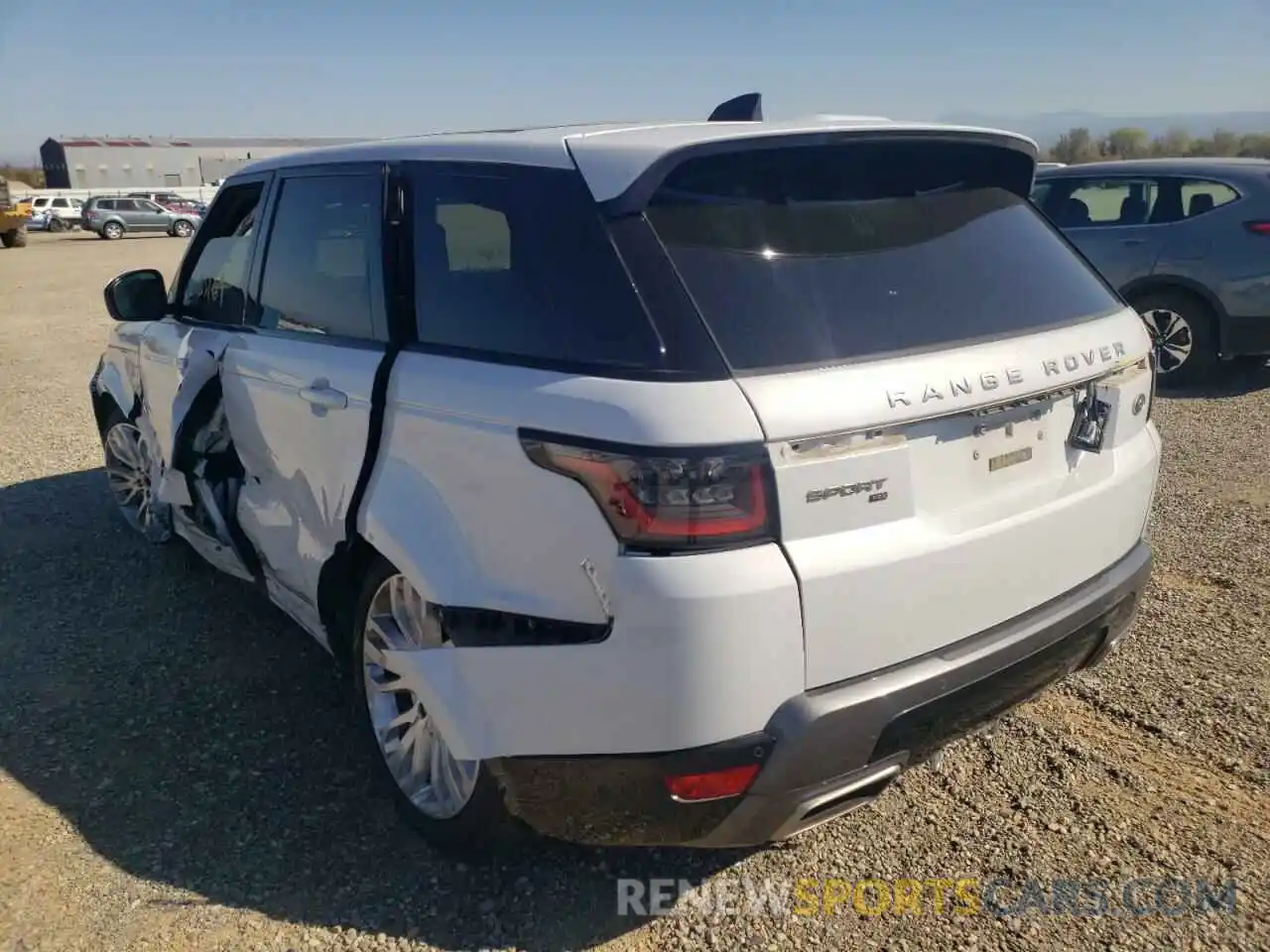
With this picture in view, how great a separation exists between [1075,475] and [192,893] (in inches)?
98.4

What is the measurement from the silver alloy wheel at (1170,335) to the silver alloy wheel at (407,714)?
23.2 ft

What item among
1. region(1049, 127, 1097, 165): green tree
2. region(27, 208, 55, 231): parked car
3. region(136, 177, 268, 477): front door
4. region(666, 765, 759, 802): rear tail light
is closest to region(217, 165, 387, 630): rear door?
region(136, 177, 268, 477): front door

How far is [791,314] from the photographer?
214 cm

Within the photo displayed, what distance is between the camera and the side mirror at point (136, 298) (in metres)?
4.25

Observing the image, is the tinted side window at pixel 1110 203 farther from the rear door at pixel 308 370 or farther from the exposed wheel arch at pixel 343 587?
the exposed wheel arch at pixel 343 587

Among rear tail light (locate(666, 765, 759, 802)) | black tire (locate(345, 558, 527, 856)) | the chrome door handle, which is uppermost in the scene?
the chrome door handle

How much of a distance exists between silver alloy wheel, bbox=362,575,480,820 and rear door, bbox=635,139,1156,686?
101 centimetres

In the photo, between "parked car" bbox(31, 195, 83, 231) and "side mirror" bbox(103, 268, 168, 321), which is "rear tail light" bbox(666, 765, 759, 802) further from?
"parked car" bbox(31, 195, 83, 231)

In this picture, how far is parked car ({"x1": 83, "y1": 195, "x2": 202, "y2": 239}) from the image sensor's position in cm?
3862

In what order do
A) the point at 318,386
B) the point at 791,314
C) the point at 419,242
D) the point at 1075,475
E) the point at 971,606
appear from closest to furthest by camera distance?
1. the point at 791,314
2. the point at 971,606
3. the point at 1075,475
4. the point at 419,242
5. the point at 318,386

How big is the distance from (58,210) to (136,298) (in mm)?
47744

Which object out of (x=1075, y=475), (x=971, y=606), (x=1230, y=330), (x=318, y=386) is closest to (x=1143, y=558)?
(x=1075, y=475)

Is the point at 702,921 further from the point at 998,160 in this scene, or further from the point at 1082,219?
the point at 1082,219

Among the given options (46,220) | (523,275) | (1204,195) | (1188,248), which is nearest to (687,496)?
(523,275)
